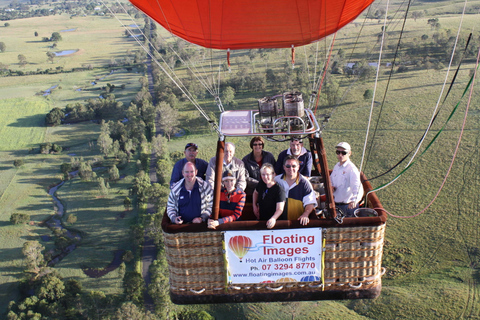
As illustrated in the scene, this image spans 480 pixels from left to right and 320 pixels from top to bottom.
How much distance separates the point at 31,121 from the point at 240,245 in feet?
162

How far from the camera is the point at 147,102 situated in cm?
4359

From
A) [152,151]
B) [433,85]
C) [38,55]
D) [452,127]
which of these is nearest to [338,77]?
[433,85]

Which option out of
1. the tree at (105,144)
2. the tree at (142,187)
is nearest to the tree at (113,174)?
the tree at (142,187)

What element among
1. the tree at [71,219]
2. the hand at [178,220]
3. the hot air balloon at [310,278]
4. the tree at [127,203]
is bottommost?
the hot air balloon at [310,278]

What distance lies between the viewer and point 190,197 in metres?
4.52

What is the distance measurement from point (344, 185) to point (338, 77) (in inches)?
1670

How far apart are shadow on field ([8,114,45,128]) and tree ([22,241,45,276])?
27098mm

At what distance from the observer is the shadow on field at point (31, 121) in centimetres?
4588

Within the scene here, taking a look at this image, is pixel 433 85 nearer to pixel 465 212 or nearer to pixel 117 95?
pixel 465 212

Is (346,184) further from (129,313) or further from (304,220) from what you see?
(129,313)

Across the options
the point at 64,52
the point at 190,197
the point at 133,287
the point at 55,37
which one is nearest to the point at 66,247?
the point at 133,287

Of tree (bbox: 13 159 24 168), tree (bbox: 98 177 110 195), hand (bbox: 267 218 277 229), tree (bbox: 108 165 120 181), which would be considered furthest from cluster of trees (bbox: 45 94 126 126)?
hand (bbox: 267 218 277 229)

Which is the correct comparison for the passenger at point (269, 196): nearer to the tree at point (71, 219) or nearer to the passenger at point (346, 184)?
the passenger at point (346, 184)

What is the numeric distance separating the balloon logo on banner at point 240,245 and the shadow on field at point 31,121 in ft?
154
